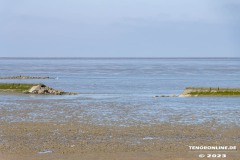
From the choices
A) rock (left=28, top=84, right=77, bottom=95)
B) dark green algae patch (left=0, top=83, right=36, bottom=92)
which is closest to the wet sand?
rock (left=28, top=84, right=77, bottom=95)

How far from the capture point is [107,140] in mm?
26453

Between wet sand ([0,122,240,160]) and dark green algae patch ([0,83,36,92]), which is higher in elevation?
wet sand ([0,122,240,160])

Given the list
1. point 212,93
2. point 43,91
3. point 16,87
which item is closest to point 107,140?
point 212,93

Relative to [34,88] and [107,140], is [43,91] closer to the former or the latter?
[34,88]

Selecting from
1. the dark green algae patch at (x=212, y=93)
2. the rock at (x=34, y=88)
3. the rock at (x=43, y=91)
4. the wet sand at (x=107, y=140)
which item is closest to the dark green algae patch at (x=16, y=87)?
the rock at (x=34, y=88)

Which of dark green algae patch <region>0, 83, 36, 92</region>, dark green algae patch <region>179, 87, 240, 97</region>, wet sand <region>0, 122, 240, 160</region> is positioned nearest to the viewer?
wet sand <region>0, 122, 240, 160</region>

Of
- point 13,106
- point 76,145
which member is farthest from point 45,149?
point 13,106

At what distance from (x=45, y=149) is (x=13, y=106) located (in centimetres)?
2388

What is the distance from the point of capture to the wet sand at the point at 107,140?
22.3 metres

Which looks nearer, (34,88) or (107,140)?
(107,140)

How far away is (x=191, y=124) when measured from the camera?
32.6m

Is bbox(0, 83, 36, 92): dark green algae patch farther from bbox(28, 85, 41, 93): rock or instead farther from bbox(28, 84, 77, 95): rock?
bbox(28, 84, 77, 95): rock

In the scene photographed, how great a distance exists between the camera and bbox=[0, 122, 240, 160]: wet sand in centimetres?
2231

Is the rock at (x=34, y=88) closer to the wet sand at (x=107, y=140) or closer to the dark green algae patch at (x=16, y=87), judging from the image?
the dark green algae patch at (x=16, y=87)
